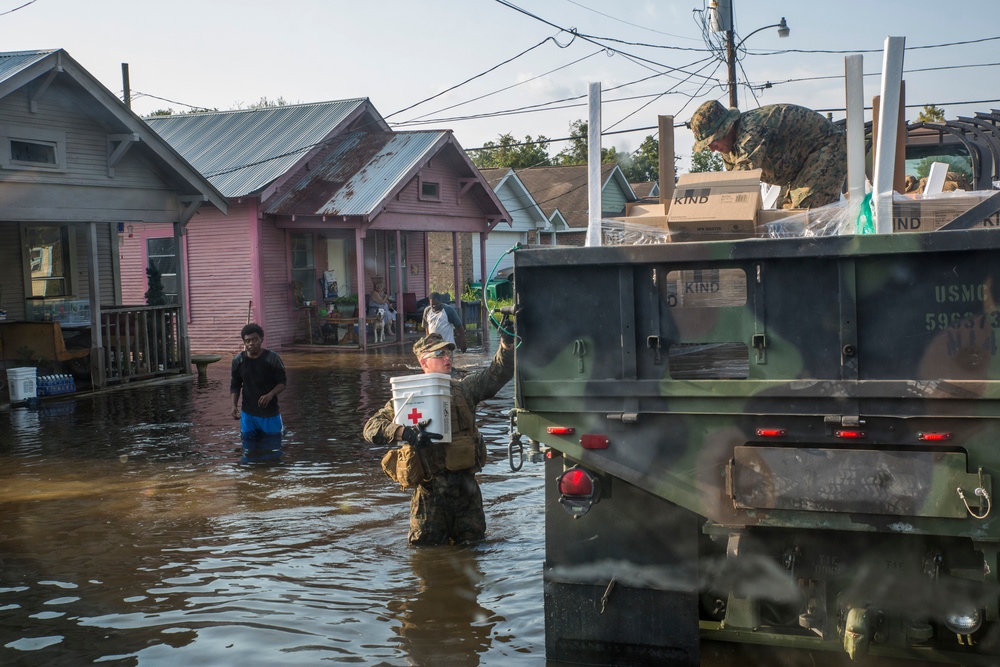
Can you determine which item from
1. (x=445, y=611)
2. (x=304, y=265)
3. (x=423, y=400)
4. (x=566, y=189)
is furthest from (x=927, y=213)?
(x=566, y=189)

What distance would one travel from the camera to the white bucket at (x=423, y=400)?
6266mm

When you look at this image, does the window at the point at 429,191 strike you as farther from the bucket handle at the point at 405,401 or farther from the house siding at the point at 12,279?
the bucket handle at the point at 405,401

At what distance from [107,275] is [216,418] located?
24.9 ft

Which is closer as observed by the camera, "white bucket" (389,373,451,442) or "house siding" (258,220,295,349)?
"white bucket" (389,373,451,442)

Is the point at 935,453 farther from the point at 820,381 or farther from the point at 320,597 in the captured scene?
the point at 320,597

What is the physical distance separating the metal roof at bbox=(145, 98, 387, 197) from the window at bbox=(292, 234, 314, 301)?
6.58 feet

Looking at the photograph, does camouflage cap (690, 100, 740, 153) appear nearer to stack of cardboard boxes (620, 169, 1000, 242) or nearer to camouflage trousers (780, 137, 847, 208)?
camouflage trousers (780, 137, 847, 208)

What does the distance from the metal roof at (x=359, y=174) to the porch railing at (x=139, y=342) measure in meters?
4.73

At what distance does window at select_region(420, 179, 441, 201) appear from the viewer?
25.5 m

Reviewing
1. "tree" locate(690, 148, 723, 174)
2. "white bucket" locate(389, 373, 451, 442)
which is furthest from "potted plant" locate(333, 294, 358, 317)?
"white bucket" locate(389, 373, 451, 442)

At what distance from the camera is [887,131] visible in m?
3.94

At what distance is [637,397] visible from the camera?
4031 millimetres

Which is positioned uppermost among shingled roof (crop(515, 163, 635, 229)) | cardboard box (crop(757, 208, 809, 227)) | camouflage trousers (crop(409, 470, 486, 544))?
shingled roof (crop(515, 163, 635, 229))

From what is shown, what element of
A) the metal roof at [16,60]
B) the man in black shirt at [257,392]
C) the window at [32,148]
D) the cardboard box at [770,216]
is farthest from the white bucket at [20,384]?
the cardboard box at [770,216]
